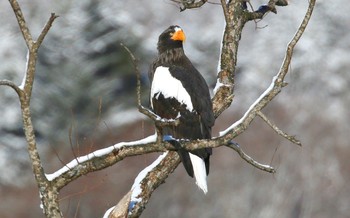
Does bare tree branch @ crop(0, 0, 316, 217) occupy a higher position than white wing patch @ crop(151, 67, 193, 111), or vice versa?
white wing patch @ crop(151, 67, 193, 111)

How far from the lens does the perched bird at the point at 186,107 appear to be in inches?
233

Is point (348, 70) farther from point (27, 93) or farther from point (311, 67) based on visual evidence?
point (27, 93)

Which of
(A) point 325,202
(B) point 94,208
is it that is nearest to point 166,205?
(B) point 94,208

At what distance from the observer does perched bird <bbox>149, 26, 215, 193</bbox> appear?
233 inches

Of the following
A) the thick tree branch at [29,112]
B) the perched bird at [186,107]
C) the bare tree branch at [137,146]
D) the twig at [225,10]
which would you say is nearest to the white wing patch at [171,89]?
the perched bird at [186,107]

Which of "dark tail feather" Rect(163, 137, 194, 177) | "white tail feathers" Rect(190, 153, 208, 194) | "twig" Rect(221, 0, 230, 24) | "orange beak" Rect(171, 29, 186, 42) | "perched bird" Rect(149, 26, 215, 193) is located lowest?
"white tail feathers" Rect(190, 153, 208, 194)

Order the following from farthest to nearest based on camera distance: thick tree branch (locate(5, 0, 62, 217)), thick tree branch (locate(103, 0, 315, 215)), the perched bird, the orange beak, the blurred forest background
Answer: the blurred forest background
the orange beak
the perched bird
thick tree branch (locate(103, 0, 315, 215))
thick tree branch (locate(5, 0, 62, 217))

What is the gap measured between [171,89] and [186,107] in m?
0.15

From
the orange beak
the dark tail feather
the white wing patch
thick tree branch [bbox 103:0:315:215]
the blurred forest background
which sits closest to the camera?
thick tree branch [bbox 103:0:315:215]

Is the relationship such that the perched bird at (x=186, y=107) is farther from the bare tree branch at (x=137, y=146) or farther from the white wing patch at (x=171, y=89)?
the bare tree branch at (x=137, y=146)

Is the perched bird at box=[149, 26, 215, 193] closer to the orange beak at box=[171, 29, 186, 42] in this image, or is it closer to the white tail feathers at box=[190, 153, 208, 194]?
the white tail feathers at box=[190, 153, 208, 194]

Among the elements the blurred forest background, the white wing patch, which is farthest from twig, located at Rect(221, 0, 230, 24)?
the blurred forest background

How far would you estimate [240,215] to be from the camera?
23281 mm

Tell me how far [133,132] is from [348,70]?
877cm
